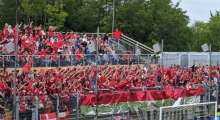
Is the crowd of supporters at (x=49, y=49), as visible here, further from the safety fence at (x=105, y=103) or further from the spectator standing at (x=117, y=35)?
the safety fence at (x=105, y=103)

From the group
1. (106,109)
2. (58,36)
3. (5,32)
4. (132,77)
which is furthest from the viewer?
(58,36)

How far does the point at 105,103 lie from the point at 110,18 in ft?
127

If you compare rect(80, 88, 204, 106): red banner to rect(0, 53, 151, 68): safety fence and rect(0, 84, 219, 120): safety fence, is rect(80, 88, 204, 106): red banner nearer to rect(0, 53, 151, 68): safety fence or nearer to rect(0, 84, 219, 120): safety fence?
rect(0, 84, 219, 120): safety fence

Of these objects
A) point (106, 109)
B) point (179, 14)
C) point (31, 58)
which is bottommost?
point (106, 109)

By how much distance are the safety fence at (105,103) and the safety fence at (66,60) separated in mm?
7337

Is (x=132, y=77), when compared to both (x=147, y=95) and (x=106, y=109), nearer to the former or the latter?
(x=147, y=95)

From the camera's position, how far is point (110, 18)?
180 ft

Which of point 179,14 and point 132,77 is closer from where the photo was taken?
point 132,77

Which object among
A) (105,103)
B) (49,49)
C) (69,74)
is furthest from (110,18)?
(105,103)

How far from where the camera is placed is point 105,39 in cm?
3419

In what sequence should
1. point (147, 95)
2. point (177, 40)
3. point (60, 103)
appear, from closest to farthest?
point (60, 103) → point (147, 95) → point (177, 40)

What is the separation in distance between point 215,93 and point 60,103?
8.12 meters

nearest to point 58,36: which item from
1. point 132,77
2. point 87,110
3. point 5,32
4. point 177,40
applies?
point 5,32

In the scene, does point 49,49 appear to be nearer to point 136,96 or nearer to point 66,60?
point 66,60
